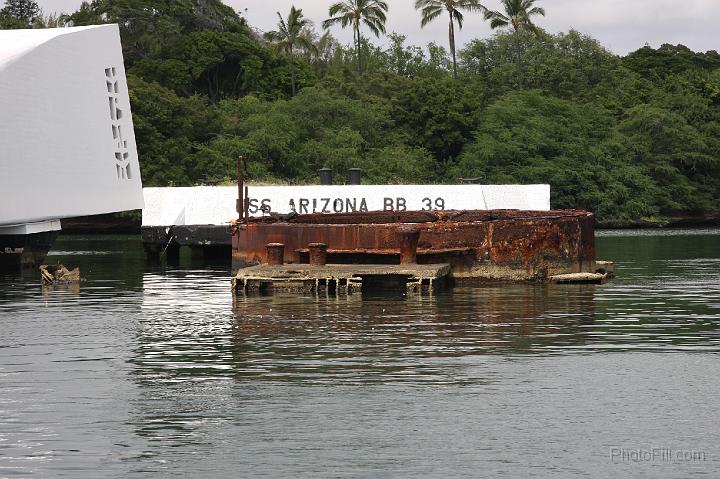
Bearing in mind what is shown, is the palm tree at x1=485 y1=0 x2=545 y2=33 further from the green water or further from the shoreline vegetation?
the green water

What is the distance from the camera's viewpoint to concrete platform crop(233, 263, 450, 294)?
3409 centimetres

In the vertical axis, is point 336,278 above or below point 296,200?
below

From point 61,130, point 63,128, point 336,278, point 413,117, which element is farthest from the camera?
point 413,117

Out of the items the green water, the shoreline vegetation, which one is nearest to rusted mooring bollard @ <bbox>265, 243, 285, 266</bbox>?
the green water

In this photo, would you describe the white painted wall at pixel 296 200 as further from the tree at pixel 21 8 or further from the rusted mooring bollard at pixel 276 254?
the tree at pixel 21 8

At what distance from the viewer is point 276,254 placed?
36781 mm

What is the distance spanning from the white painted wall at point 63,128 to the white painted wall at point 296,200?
2.69 metres

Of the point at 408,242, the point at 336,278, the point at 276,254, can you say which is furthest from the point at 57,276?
the point at 408,242

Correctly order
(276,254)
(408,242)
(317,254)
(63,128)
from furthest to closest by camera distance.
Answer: (63,128) → (276,254) → (317,254) → (408,242)

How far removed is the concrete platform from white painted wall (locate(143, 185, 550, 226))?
18532mm

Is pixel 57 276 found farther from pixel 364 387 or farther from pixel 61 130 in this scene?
pixel 364 387

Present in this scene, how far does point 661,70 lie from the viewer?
111938mm

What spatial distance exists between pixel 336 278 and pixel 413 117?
60.8 metres

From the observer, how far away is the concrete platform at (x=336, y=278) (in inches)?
1342
